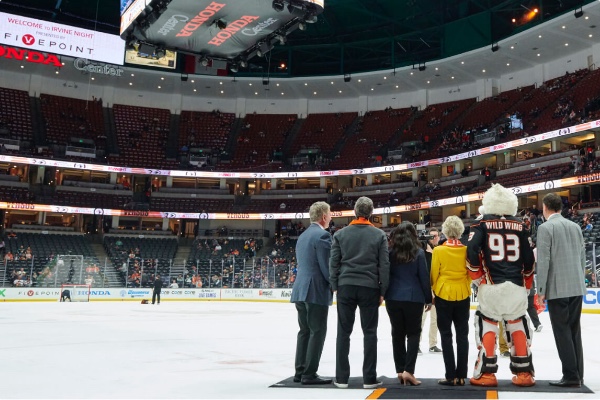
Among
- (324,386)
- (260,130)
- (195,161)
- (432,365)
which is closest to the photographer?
(324,386)

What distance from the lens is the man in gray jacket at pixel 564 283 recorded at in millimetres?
5559

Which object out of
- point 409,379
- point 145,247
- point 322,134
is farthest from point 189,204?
point 409,379

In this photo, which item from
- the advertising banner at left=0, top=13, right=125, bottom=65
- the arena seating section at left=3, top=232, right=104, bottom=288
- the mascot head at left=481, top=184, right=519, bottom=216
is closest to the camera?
the mascot head at left=481, top=184, right=519, bottom=216

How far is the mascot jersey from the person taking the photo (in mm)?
5617

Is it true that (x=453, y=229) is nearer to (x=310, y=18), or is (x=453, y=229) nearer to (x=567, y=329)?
(x=567, y=329)

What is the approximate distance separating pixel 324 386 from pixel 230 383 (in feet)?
3.09

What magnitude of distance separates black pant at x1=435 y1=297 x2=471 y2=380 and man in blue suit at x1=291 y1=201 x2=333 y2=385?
116cm

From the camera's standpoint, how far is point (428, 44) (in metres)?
43.4

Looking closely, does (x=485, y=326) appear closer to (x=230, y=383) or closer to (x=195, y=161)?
(x=230, y=383)

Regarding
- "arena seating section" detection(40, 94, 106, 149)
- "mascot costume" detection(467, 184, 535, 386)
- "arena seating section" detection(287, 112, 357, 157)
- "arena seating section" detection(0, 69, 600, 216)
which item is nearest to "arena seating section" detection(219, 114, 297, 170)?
"arena seating section" detection(0, 69, 600, 216)

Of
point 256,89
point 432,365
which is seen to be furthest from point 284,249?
point 432,365

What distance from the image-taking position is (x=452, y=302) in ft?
19.1

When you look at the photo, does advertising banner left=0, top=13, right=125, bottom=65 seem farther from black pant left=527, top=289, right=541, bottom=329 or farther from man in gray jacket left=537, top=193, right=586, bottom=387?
man in gray jacket left=537, top=193, right=586, bottom=387

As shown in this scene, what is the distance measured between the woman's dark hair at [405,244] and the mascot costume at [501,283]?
528 millimetres
